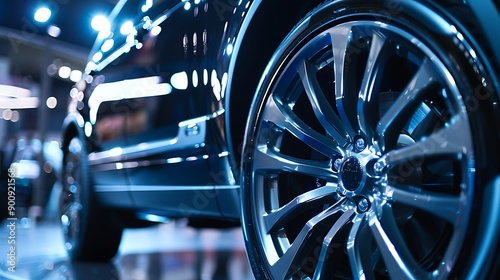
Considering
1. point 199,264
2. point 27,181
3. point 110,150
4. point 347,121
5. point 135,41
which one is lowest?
point 199,264

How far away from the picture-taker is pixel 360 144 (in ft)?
4.78

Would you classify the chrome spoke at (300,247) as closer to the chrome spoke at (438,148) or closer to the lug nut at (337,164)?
the lug nut at (337,164)

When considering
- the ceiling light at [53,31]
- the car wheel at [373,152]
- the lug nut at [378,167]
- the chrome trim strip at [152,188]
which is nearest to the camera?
the car wheel at [373,152]

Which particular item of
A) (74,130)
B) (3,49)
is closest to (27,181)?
(3,49)

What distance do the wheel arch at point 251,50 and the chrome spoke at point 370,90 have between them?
44 centimetres

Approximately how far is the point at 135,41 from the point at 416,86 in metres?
1.78

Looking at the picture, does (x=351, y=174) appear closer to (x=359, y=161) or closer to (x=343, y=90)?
(x=359, y=161)

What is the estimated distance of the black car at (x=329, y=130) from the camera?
117 centimetres

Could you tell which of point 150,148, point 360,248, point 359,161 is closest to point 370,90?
point 359,161

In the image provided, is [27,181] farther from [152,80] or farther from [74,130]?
[152,80]

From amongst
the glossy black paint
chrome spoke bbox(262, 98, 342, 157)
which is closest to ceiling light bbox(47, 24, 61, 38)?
the glossy black paint

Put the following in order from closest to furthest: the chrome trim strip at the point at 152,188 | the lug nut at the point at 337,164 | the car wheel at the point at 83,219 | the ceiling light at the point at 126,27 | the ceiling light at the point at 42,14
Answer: the lug nut at the point at 337,164 → the chrome trim strip at the point at 152,188 → the ceiling light at the point at 126,27 → the car wheel at the point at 83,219 → the ceiling light at the point at 42,14

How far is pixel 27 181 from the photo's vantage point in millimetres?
8047

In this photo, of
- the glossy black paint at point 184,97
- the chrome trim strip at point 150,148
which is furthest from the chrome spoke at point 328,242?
the chrome trim strip at point 150,148
